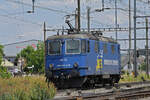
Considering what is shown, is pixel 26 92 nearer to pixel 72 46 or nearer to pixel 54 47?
pixel 72 46

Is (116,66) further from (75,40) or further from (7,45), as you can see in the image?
(7,45)

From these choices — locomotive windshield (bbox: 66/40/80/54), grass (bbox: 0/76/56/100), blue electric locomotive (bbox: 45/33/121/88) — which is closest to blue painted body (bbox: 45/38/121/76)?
blue electric locomotive (bbox: 45/33/121/88)

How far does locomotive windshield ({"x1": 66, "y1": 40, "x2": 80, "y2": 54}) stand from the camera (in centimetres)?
2427

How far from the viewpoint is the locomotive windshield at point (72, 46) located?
24.3 meters

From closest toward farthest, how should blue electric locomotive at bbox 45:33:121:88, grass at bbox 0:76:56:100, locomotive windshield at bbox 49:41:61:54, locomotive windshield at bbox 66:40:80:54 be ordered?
grass at bbox 0:76:56:100 → blue electric locomotive at bbox 45:33:121:88 → locomotive windshield at bbox 66:40:80:54 → locomotive windshield at bbox 49:41:61:54

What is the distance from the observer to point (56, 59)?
24.3 m

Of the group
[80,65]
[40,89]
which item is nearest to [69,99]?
[40,89]

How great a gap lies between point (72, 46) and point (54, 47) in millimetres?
1148

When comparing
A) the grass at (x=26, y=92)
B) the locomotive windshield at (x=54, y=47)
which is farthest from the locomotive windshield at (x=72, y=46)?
the grass at (x=26, y=92)

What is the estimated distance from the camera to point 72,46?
24422mm

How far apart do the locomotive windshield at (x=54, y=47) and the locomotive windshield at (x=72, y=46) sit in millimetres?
546

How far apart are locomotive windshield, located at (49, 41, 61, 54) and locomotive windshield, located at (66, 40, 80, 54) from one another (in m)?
0.55

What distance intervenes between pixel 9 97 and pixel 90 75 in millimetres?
11513

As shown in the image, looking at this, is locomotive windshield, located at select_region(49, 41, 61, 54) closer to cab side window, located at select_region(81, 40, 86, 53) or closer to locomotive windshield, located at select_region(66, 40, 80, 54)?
locomotive windshield, located at select_region(66, 40, 80, 54)
